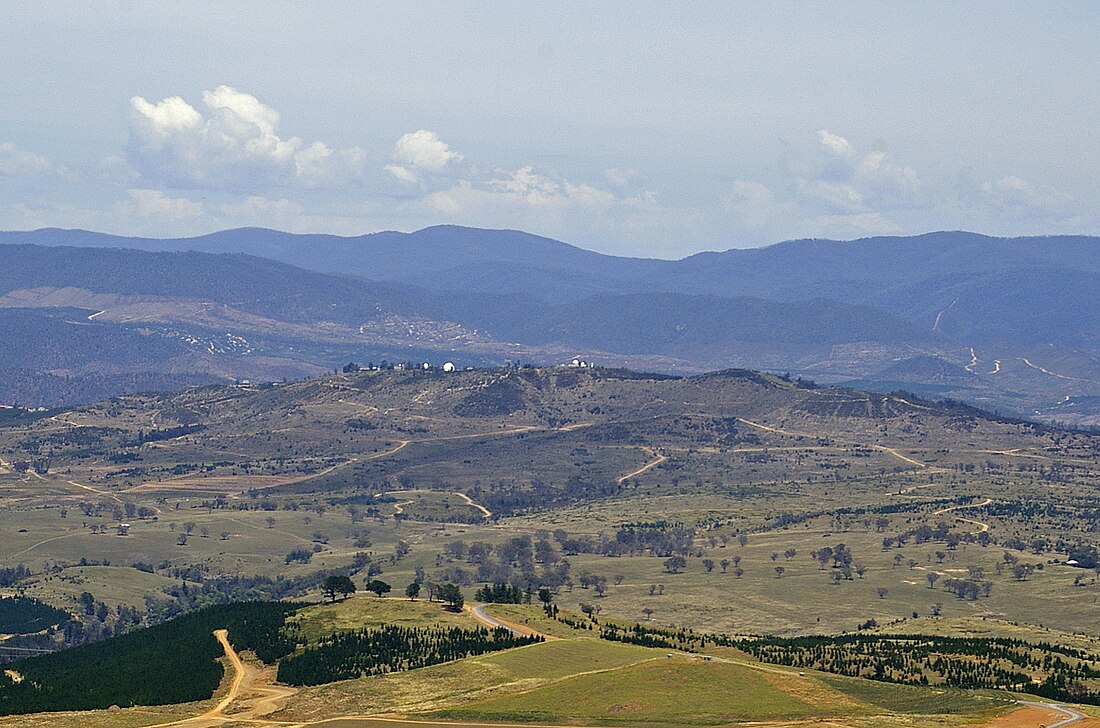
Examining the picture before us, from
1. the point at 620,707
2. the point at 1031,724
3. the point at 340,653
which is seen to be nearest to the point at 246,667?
the point at 340,653

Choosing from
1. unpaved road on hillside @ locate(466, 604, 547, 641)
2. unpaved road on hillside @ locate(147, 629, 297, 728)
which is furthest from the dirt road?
unpaved road on hillside @ locate(147, 629, 297, 728)

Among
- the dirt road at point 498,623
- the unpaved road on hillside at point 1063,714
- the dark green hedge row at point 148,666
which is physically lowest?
the dark green hedge row at point 148,666

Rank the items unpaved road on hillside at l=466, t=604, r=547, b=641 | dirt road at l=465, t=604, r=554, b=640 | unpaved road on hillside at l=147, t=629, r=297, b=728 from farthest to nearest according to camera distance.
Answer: dirt road at l=465, t=604, r=554, b=640 < unpaved road on hillside at l=466, t=604, r=547, b=641 < unpaved road on hillside at l=147, t=629, r=297, b=728

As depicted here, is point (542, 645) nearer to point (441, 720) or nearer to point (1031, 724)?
point (441, 720)

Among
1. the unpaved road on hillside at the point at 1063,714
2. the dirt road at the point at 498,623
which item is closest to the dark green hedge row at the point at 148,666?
the dirt road at the point at 498,623

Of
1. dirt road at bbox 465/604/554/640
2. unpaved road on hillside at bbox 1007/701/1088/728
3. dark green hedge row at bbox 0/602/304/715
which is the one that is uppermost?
unpaved road on hillside at bbox 1007/701/1088/728

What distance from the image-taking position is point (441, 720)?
429 feet

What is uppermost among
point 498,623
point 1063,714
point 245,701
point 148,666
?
point 1063,714

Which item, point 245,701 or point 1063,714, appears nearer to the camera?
point 1063,714

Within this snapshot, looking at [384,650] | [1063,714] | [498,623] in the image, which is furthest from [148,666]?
[1063,714]

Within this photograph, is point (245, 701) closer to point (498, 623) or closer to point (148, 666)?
point (148, 666)

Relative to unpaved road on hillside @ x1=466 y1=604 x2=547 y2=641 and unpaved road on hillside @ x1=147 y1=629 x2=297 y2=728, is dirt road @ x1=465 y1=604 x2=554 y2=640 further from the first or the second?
unpaved road on hillside @ x1=147 y1=629 x2=297 y2=728

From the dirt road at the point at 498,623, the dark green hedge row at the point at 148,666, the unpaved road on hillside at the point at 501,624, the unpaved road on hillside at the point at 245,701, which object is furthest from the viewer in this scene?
the dirt road at the point at 498,623

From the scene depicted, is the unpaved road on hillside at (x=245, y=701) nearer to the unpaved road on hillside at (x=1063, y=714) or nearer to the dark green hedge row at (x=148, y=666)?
the dark green hedge row at (x=148, y=666)
